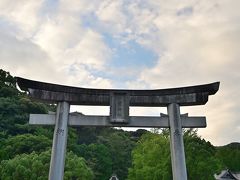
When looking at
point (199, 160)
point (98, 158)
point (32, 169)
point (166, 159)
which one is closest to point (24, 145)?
point (32, 169)

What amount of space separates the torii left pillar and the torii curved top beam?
15.3 inches

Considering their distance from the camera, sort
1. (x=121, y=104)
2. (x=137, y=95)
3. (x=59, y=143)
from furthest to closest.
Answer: (x=137, y=95)
(x=121, y=104)
(x=59, y=143)

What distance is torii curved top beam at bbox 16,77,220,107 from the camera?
9469mm

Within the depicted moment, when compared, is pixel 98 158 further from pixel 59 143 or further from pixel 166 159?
pixel 59 143

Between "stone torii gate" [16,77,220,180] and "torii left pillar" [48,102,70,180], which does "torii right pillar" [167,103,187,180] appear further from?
"torii left pillar" [48,102,70,180]

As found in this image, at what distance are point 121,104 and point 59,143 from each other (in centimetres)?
238

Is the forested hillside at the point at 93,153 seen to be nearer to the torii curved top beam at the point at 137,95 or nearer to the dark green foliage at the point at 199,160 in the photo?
the dark green foliage at the point at 199,160

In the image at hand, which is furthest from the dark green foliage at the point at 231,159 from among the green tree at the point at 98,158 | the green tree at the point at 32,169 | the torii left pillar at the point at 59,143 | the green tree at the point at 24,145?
the torii left pillar at the point at 59,143

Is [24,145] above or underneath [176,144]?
above

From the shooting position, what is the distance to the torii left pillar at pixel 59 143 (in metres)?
8.60

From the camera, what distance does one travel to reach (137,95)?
9.68 meters

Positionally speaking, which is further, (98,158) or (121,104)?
(98,158)

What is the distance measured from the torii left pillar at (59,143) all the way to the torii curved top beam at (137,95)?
1.27 feet

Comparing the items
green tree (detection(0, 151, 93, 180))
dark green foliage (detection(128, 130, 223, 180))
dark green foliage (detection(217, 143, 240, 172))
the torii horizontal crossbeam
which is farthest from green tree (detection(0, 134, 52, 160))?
dark green foliage (detection(217, 143, 240, 172))
